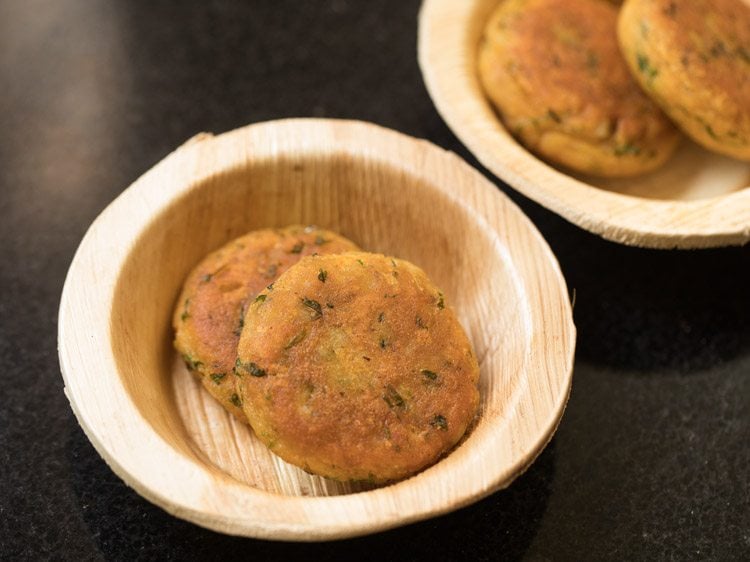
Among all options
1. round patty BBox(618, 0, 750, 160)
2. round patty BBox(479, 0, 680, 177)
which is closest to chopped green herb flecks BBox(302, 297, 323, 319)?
round patty BBox(479, 0, 680, 177)

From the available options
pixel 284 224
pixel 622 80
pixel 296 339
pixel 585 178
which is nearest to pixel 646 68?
pixel 622 80

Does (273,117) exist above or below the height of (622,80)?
below

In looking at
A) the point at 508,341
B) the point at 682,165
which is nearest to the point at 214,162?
the point at 508,341

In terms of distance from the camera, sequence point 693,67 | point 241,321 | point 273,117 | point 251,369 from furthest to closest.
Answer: point 273,117 < point 693,67 < point 241,321 < point 251,369

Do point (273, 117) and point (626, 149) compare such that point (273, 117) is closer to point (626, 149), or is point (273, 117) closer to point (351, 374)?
point (626, 149)

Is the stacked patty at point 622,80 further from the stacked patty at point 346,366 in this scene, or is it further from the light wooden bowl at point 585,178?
the stacked patty at point 346,366

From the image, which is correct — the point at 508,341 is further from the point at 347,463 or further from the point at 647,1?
the point at 647,1

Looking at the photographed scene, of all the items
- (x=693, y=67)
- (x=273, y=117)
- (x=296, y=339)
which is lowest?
(x=273, y=117)
